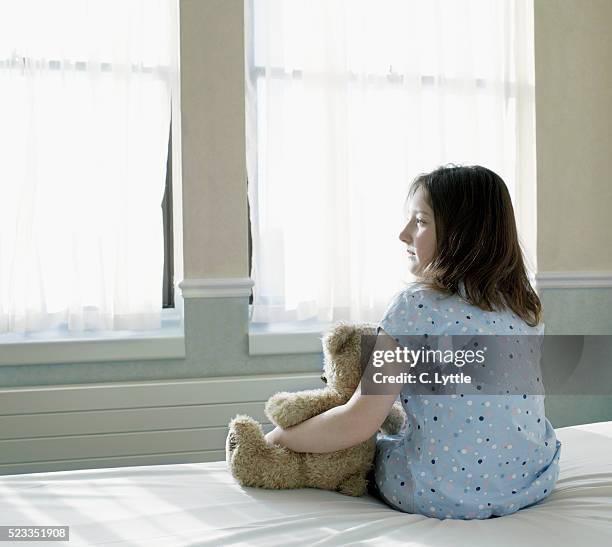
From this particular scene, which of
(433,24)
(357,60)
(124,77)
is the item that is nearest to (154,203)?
(124,77)

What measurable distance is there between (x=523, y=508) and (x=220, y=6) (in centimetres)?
198

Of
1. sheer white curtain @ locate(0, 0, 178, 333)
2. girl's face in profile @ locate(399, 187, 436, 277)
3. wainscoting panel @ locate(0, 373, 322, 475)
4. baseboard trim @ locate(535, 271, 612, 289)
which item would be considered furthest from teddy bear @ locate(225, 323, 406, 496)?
baseboard trim @ locate(535, 271, 612, 289)

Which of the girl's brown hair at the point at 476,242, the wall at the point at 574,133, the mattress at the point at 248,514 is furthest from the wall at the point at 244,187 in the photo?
the girl's brown hair at the point at 476,242

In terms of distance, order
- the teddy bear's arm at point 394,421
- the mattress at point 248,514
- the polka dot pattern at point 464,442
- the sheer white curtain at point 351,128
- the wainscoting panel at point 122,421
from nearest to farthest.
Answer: the mattress at point 248,514 → the polka dot pattern at point 464,442 → the teddy bear's arm at point 394,421 → the wainscoting panel at point 122,421 → the sheer white curtain at point 351,128

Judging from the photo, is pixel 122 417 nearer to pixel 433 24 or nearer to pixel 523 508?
pixel 523 508

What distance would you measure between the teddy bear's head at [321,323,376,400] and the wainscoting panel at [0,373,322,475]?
112cm

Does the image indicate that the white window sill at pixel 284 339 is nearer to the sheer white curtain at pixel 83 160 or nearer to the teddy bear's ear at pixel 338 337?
the sheer white curtain at pixel 83 160

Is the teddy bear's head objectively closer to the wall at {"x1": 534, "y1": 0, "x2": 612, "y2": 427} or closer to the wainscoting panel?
the wainscoting panel

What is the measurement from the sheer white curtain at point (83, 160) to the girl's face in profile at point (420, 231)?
1303 mm

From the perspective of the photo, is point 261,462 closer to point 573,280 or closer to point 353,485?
point 353,485

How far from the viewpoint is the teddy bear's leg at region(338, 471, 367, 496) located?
143cm

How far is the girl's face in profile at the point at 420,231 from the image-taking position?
1420 millimetres

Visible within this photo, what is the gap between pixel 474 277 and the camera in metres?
1.37

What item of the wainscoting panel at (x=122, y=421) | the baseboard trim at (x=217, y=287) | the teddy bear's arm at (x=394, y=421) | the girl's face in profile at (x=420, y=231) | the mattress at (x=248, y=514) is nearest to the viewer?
the mattress at (x=248, y=514)
